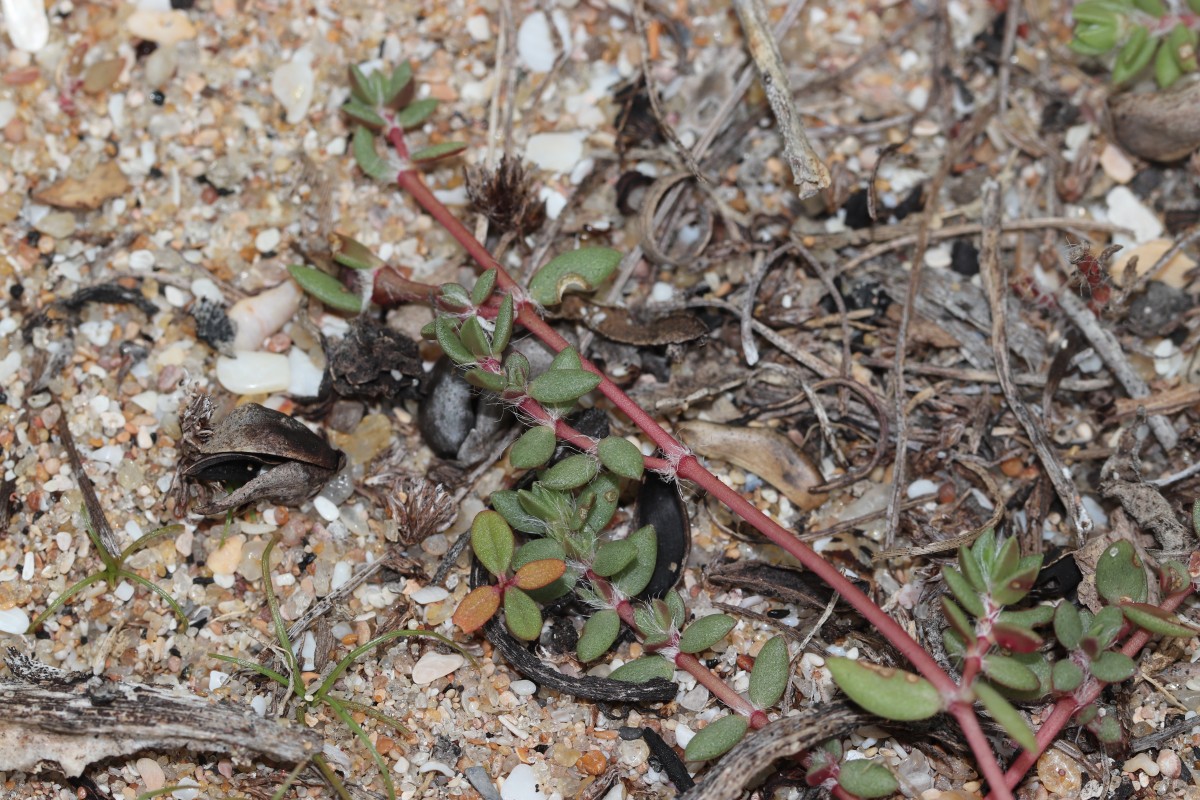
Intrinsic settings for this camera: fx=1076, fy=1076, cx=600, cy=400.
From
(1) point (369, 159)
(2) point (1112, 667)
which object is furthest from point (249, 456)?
(2) point (1112, 667)

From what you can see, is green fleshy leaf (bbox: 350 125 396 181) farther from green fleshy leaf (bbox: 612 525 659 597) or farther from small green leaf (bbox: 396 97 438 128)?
green fleshy leaf (bbox: 612 525 659 597)

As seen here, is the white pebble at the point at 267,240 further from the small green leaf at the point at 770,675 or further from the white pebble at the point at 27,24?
the small green leaf at the point at 770,675

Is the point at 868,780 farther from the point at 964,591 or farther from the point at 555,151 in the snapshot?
the point at 555,151

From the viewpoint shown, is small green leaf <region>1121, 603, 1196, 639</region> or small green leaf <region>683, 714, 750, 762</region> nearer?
small green leaf <region>1121, 603, 1196, 639</region>

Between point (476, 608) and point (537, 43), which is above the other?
point (537, 43)

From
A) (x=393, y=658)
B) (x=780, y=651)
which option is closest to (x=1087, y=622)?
(x=780, y=651)

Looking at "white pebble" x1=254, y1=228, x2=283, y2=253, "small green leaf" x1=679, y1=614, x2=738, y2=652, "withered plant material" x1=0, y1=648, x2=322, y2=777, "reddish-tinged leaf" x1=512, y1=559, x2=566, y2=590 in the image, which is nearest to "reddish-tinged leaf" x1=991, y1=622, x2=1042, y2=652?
"small green leaf" x1=679, y1=614, x2=738, y2=652

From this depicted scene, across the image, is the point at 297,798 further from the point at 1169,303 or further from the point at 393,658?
the point at 1169,303
